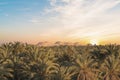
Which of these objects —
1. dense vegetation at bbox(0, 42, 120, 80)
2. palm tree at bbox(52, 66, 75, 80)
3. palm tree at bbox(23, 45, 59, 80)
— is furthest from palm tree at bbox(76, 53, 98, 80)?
palm tree at bbox(23, 45, 59, 80)

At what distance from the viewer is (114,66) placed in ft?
211

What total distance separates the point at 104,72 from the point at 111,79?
221 centimetres

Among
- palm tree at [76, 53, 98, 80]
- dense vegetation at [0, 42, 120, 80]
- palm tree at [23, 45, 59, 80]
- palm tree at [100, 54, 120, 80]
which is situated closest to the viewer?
dense vegetation at [0, 42, 120, 80]

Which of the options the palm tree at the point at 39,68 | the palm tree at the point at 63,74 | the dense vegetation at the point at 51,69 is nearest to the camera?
the palm tree at the point at 63,74

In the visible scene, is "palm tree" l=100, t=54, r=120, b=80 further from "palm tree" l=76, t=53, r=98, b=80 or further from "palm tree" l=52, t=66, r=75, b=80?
"palm tree" l=52, t=66, r=75, b=80

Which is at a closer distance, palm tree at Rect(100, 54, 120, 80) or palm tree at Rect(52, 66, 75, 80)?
palm tree at Rect(52, 66, 75, 80)

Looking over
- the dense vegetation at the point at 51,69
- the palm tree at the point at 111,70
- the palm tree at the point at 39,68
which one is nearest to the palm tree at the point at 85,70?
the dense vegetation at the point at 51,69

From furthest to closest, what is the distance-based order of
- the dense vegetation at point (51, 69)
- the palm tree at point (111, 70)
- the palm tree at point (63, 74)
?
the palm tree at point (111, 70) → the dense vegetation at point (51, 69) → the palm tree at point (63, 74)

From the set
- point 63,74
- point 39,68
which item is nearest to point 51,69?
point 39,68

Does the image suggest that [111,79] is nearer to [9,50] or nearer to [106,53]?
[106,53]

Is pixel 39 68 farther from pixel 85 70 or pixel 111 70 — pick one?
pixel 111 70

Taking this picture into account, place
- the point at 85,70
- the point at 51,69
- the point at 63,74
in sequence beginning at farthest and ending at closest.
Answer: the point at 51,69, the point at 85,70, the point at 63,74

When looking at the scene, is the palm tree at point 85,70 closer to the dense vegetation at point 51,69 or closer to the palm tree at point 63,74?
the dense vegetation at point 51,69

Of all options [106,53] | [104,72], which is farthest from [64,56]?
[104,72]
